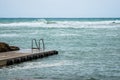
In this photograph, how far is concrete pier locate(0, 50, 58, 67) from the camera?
29.3m

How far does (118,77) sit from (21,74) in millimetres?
5730

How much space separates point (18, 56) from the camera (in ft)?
102

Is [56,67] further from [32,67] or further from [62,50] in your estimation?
[62,50]

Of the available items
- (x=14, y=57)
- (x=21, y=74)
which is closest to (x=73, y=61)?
(x=14, y=57)

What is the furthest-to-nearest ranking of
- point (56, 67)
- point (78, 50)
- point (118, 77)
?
point (78, 50)
point (56, 67)
point (118, 77)

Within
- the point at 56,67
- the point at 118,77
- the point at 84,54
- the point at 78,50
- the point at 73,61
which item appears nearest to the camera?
the point at 118,77

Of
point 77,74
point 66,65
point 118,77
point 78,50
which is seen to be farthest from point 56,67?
point 78,50

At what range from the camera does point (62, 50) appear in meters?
40.6

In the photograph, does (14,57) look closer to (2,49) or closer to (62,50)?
(2,49)

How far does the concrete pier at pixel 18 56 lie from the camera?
29.3 metres

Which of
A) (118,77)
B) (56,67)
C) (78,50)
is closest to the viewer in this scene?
(118,77)

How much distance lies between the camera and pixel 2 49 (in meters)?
33.8

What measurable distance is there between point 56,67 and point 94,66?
2.59 meters

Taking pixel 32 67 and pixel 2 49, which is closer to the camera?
pixel 32 67
